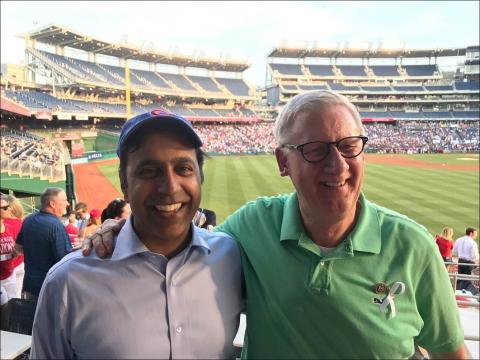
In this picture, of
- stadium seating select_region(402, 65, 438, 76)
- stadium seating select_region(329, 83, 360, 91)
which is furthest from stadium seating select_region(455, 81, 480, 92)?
stadium seating select_region(329, 83, 360, 91)

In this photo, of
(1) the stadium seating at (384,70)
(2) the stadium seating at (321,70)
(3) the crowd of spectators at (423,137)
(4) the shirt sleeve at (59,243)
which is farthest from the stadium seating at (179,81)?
(4) the shirt sleeve at (59,243)

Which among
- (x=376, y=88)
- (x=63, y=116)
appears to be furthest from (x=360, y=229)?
(x=376, y=88)

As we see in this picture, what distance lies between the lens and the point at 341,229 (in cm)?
195

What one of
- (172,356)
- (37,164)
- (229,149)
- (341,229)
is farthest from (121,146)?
(229,149)

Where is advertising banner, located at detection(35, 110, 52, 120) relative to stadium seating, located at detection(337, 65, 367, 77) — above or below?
below

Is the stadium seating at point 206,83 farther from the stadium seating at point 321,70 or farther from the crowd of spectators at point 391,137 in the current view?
the stadium seating at point 321,70

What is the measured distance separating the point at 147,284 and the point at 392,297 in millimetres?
1161

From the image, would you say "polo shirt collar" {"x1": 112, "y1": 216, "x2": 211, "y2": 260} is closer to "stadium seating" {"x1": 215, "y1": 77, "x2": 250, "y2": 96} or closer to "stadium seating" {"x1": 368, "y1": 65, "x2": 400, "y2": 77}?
"stadium seating" {"x1": 215, "y1": 77, "x2": 250, "y2": 96}

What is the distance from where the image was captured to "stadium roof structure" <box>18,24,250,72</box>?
47.5 meters

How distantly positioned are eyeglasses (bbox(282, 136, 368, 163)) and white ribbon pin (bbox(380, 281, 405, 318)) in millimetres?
654

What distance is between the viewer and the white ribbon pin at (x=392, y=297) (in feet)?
5.96

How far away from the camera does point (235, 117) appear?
211 ft

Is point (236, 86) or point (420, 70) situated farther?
point (420, 70)

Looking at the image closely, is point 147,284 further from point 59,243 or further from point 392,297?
point 59,243
